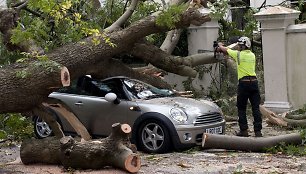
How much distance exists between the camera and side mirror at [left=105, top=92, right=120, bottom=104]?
34.1ft

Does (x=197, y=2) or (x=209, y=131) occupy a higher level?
(x=197, y=2)

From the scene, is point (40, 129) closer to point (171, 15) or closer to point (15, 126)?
point (15, 126)

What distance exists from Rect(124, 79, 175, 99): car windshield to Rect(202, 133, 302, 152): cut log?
1729 millimetres

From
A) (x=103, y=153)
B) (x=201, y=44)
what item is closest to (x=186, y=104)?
(x=103, y=153)

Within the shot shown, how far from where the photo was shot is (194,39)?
16.8 m

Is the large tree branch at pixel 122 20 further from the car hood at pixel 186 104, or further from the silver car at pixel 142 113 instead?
the car hood at pixel 186 104

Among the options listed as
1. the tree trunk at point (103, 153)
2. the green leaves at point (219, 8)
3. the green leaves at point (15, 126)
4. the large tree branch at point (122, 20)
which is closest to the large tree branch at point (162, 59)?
the large tree branch at point (122, 20)

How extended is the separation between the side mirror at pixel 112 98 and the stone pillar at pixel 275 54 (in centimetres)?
471

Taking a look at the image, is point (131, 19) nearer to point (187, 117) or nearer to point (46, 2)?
point (187, 117)

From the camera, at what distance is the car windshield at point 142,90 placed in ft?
35.4

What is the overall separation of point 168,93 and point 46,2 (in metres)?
4.02

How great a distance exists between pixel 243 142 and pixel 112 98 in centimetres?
244

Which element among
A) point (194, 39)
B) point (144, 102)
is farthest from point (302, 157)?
point (194, 39)

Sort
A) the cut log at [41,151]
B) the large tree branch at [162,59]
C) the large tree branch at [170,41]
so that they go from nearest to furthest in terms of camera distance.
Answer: the cut log at [41,151] → the large tree branch at [162,59] → the large tree branch at [170,41]
